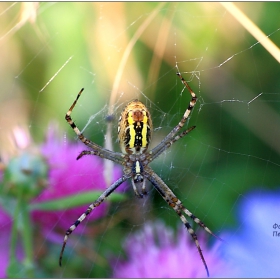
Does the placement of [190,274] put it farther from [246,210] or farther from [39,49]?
[39,49]

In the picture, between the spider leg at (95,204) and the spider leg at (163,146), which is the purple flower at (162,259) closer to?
the spider leg at (95,204)

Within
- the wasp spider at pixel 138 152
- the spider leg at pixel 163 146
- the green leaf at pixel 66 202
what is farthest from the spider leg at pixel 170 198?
the green leaf at pixel 66 202

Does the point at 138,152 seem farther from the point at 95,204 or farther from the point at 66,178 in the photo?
the point at 66,178

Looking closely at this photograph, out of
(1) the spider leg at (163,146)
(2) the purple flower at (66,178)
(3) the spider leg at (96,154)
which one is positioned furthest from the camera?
(1) the spider leg at (163,146)

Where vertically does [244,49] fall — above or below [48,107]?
above

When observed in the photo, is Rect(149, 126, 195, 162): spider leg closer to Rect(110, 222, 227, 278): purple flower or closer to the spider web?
the spider web

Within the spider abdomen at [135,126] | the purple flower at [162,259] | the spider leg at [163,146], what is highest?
the spider leg at [163,146]

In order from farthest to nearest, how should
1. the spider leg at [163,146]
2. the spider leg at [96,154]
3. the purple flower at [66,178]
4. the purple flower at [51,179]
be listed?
the spider leg at [163,146] → the spider leg at [96,154] → the purple flower at [66,178] → the purple flower at [51,179]

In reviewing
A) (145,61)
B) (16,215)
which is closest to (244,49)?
(145,61)
